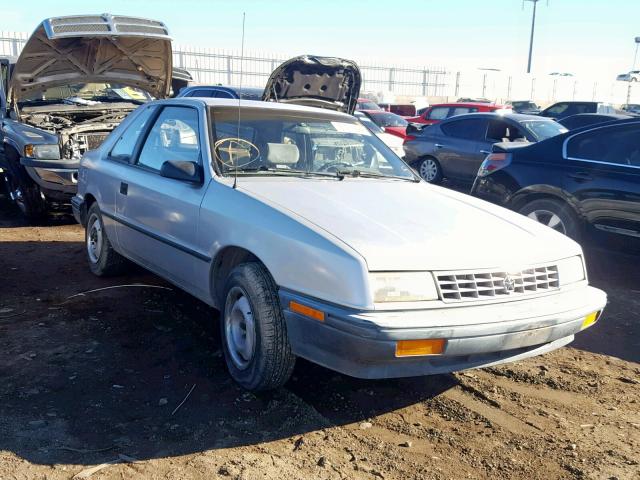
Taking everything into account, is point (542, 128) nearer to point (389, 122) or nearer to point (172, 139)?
point (172, 139)

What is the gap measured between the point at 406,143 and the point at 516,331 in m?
9.59

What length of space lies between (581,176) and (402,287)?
387cm

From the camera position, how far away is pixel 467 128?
1116 centimetres

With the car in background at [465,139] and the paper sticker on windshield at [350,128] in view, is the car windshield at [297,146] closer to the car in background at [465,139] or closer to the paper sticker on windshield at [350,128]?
the paper sticker on windshield at [350,128]

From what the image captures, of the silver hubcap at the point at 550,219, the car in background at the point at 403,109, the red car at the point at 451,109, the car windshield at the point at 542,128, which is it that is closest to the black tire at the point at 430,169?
the car windshield at the point at 542,128

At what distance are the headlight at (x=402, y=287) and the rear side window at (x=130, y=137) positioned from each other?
278 cm

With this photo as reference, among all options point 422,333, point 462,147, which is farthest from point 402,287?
point 462,147

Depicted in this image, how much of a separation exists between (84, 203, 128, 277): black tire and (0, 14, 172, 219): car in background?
77.0 inches

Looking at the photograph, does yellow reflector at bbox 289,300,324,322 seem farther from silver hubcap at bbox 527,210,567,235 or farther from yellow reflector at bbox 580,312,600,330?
silver hubcap at bbox 527,210,567,235

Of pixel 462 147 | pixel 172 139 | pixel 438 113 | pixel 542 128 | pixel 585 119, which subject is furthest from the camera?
pixel 438 113

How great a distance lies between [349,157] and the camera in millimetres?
4602

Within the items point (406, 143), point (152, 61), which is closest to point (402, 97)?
point (406, 143)

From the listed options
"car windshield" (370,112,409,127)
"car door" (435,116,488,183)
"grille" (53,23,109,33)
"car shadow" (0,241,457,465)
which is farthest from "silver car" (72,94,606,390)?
"car windshield" (370,112,409,127)

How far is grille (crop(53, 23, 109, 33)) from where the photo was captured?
269 inches
